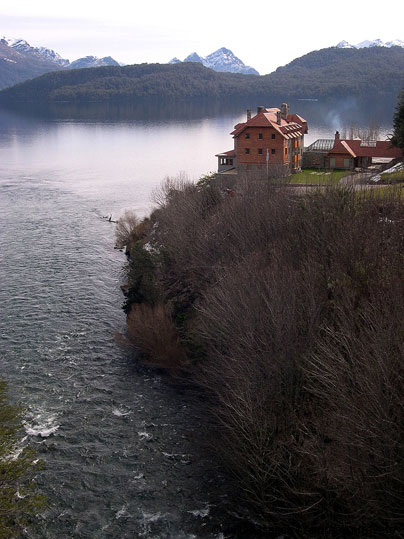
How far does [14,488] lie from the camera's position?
63.0 ft

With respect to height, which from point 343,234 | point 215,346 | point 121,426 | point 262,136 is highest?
point 262,136

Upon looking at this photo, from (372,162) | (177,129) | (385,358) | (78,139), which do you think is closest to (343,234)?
(385,358)

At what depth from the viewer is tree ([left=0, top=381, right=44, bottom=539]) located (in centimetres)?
1647

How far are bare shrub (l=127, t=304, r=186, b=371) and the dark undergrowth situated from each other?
0.08 m

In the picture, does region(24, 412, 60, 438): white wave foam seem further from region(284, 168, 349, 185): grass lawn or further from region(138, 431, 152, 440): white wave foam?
region(284, 168, 349, 185): grass lawn

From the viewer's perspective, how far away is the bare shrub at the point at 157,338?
95.0 ft

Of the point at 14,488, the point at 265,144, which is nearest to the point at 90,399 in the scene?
the point at 14,488

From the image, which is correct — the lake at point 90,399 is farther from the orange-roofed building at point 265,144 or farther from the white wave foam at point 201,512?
the orange-roofed building at point 265,144

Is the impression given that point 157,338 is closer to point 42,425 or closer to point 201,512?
point 42,425

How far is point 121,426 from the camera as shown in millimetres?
23984

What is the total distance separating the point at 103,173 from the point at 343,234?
7569 centimetres

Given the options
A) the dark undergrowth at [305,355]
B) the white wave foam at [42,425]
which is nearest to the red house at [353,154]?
the dark undergrowth at [305,355]

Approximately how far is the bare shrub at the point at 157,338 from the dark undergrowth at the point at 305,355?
0.25ft

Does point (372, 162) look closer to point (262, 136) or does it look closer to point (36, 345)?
point (262, 136)
